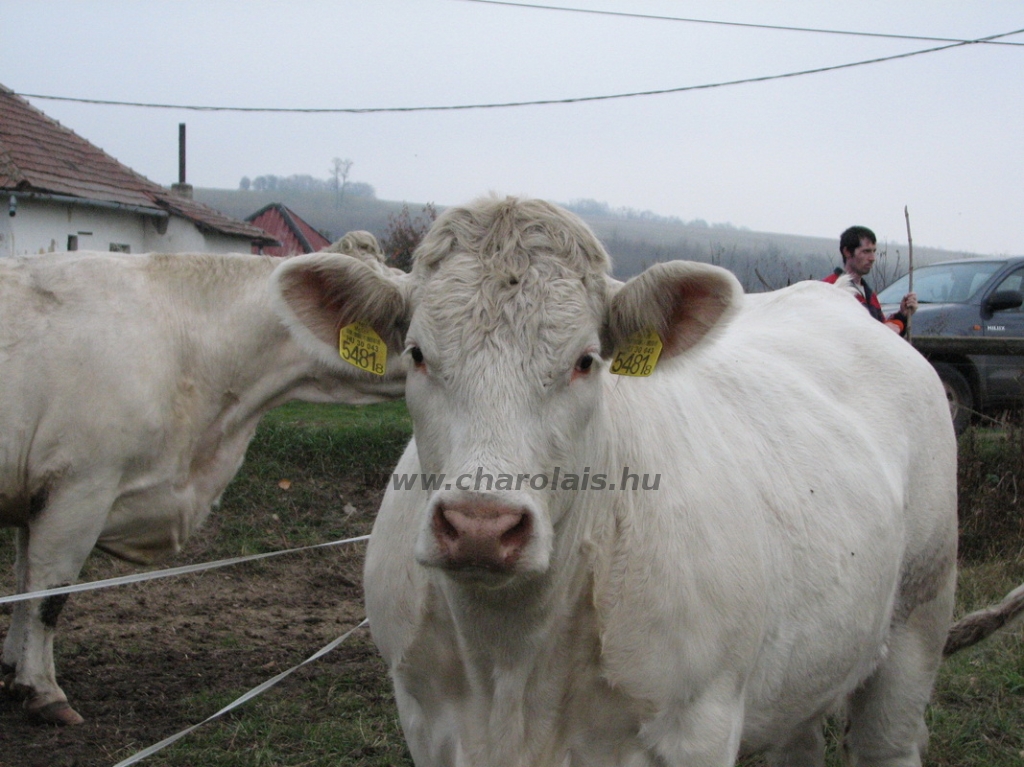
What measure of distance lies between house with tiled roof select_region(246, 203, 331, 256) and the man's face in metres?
28.0

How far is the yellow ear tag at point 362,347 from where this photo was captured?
2.61m

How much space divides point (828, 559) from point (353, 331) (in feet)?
5.19

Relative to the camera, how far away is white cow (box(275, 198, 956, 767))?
2170mm

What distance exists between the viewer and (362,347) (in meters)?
2.62

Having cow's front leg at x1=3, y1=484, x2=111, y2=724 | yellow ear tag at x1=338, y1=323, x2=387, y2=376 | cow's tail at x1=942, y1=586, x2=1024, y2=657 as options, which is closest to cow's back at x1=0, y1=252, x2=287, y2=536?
cow's front leg at x1=3, y1=484, x2=111, y2=724

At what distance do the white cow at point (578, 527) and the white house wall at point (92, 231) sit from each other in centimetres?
1173

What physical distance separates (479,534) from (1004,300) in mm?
9431

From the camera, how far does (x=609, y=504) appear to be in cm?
253

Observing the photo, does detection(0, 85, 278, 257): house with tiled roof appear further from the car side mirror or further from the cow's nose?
the cow's nose

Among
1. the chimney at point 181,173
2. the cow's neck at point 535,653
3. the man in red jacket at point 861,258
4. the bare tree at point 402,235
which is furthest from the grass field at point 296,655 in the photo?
the chimney at point 181,173

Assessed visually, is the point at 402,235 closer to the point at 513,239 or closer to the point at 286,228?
the point at 286,228

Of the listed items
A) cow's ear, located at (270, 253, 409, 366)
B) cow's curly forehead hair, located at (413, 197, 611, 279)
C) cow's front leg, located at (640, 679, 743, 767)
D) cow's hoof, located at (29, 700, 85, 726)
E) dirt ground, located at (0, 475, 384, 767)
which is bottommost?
dirt ground, located at (0, 475, 384, 767)

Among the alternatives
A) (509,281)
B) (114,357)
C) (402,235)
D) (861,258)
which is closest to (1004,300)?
(861,258)

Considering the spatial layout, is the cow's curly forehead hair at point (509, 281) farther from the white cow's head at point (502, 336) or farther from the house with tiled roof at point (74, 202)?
the house with tiled roof at point (74, 202)
